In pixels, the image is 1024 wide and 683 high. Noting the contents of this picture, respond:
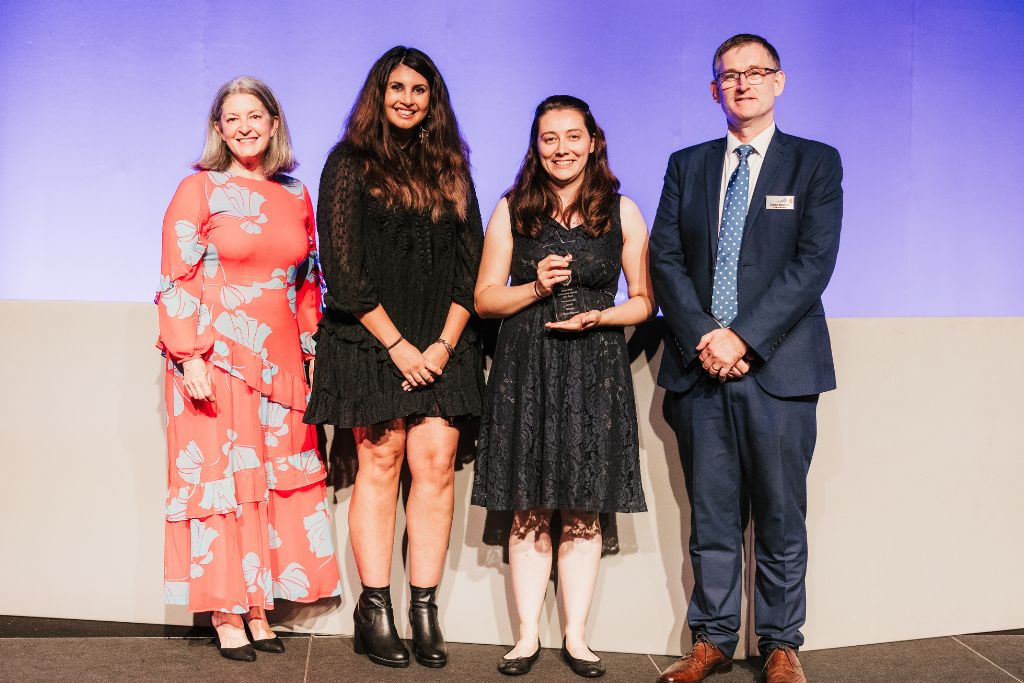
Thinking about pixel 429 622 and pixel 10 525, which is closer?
pixel 429 622

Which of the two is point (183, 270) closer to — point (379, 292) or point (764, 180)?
point (379, 292)

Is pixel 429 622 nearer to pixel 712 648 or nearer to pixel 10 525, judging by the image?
pixel 712 648

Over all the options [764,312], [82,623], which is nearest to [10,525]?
[82,623]

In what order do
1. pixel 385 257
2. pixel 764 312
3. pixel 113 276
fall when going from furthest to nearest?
pixel 113 276 < pixel 385 257 < pixel 764 312

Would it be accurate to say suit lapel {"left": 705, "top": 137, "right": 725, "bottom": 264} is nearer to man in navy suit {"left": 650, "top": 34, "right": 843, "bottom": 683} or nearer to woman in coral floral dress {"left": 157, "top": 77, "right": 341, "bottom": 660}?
man in navy suit {"left": 650, "top": 34, "right": 843, "bottom": 683}

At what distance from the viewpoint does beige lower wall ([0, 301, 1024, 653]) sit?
288 centimetres

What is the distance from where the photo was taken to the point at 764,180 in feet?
8.11

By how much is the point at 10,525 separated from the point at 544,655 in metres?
1.69

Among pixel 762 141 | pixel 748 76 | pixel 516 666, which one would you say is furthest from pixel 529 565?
pixel 748 76

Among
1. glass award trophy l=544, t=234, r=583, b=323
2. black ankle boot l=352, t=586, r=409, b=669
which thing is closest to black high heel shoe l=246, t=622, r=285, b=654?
black ankle boot l=352, t=586, r=409, b=669

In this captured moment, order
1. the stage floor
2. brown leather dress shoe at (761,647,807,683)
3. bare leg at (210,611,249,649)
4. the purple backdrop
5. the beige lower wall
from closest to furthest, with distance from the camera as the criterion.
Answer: brown leather dress shoe at (761,647,807,683) → the stage floor → bare leg at (210,611,249,649) → the beige lower wall → the purple backdrop

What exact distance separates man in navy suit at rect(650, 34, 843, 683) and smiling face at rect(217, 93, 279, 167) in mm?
1111

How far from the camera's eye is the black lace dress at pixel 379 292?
254cm

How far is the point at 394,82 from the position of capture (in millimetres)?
2559
